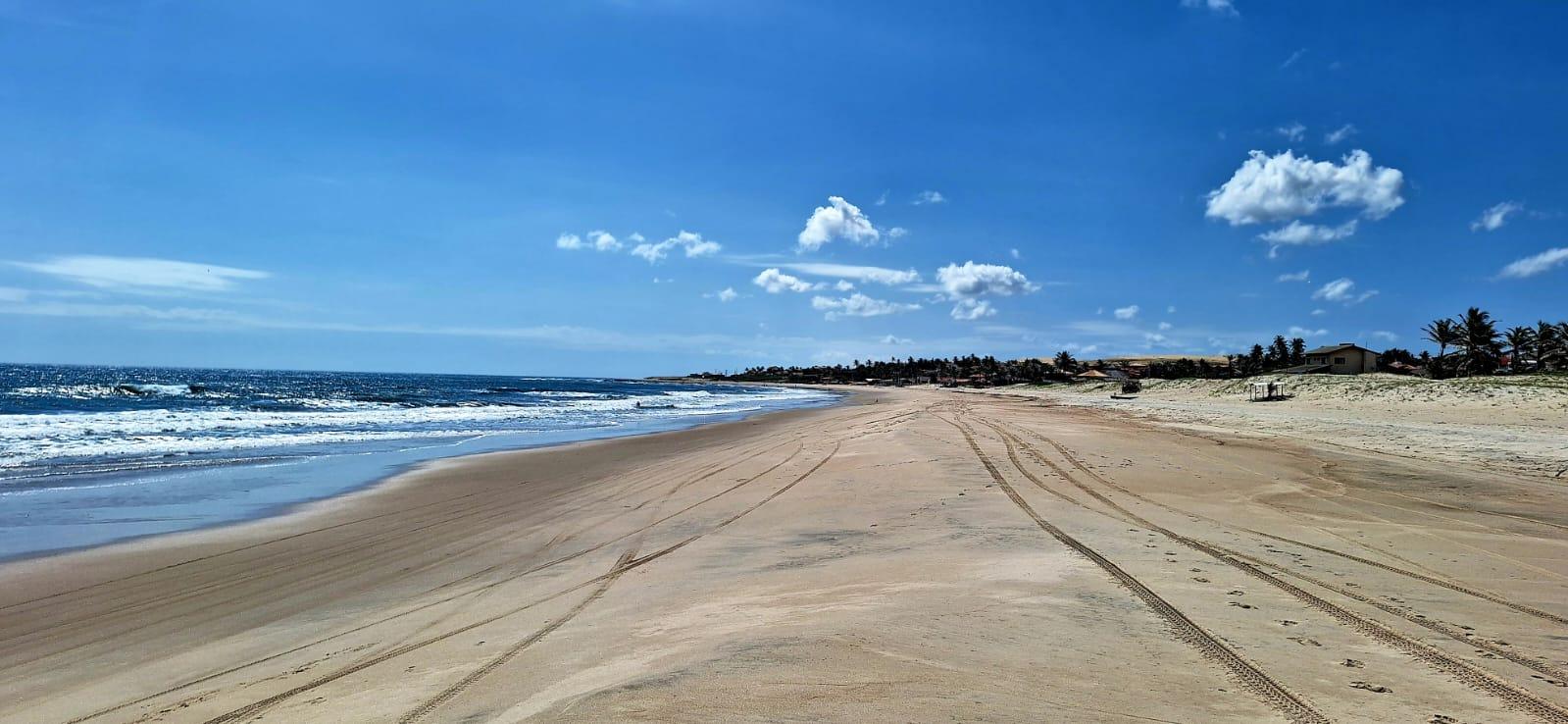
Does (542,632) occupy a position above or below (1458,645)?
below

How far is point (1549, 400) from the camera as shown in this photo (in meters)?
27.5

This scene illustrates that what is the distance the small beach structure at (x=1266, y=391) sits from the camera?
135 feet

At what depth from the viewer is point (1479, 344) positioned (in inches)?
2442

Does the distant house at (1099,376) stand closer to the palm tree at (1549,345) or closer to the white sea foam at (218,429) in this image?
the palm tree at (1549,345)

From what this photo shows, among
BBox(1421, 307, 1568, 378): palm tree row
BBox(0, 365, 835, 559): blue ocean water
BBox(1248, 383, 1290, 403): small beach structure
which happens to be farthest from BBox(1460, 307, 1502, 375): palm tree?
BBox(0, 365, 835, 559): blue ocean water

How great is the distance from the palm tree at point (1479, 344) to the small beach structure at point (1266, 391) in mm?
28943

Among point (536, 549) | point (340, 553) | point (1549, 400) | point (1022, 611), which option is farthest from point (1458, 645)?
point (1549, 400)

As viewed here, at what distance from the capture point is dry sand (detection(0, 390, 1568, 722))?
3465 mm

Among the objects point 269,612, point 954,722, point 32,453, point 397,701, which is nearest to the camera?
point 954,722

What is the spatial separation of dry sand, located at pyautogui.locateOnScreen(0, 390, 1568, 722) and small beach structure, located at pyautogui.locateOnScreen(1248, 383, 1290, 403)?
33734 mm

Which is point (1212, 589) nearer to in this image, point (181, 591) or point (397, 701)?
point (397, 701)

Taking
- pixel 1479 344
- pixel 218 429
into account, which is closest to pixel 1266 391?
pixel 1479 344

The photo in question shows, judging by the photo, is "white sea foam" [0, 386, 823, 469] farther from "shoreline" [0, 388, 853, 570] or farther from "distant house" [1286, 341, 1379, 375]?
"distant house" [1286, 341, 1379, 375]

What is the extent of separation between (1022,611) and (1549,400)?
35.4 meters
